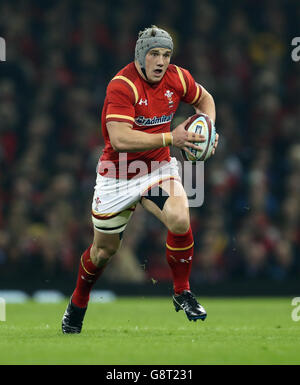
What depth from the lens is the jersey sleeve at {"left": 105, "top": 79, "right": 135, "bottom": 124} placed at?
7.25 meters

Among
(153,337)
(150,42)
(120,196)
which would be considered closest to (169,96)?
(150,42)

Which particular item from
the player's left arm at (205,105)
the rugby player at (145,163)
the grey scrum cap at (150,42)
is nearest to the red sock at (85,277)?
the rugby player at (145,163)

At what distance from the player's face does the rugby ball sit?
466 mm

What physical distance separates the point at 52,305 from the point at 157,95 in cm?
490

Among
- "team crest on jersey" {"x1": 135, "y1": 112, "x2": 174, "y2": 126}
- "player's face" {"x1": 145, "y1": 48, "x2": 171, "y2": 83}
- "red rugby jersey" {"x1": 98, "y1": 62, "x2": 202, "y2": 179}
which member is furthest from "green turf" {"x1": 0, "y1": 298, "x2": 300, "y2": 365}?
"player's face" {"x1": 145, "y1": 48, "x2": 171, "y2": 83}

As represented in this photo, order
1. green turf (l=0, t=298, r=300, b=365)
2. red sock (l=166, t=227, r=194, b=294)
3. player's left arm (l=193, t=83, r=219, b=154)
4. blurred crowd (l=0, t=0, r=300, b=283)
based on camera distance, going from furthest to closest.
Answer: blurred crowd (l=0, t=0, r=300, b=283), player's left arm (l=193, t=83, r=219, b=154), red sock (l=166, t=227, r=194, b=294), green turf (l=0, t=298, r=300, b=365)

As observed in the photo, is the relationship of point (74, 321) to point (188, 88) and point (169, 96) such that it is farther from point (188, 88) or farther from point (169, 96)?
point (188, 88)

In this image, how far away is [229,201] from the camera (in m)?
13.6

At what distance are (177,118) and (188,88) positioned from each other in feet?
21.6

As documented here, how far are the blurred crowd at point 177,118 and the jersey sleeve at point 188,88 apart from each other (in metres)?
4.32

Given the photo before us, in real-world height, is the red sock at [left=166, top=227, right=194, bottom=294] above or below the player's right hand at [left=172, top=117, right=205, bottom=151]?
below

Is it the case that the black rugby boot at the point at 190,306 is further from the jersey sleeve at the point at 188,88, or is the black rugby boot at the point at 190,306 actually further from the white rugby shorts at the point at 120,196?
the jersey sleeve at the point at 188,88

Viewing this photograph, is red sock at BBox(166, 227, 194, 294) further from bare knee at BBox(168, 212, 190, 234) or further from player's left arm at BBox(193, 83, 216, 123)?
player's left arm at BBox(193, 83, 216, 123)
